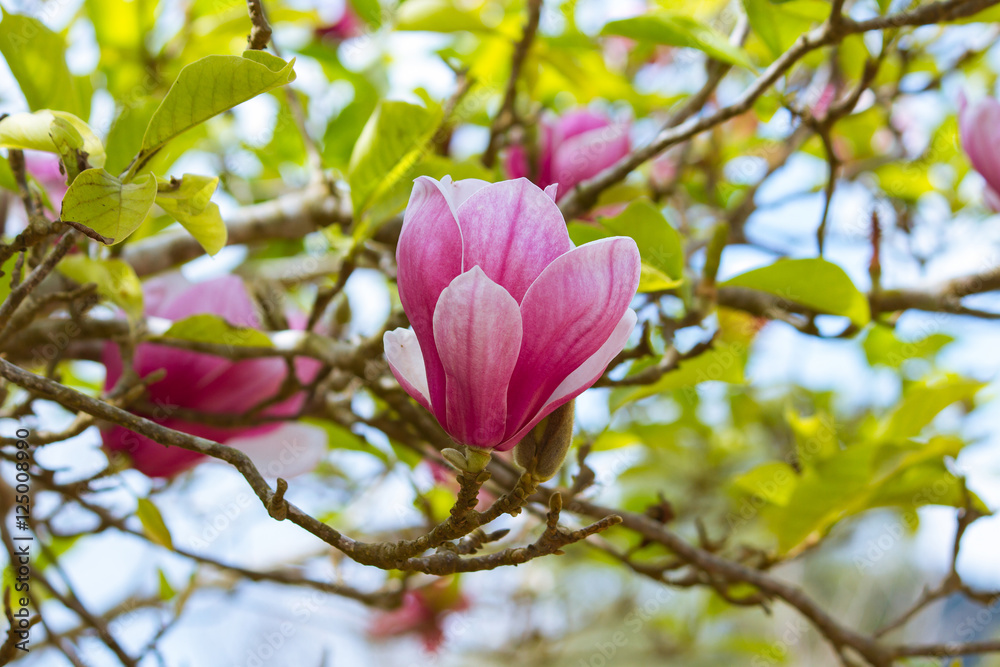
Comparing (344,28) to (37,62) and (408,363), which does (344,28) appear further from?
(408,363)

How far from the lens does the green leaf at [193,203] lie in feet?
1.66

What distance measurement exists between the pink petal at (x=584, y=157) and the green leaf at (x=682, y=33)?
9.4 inches

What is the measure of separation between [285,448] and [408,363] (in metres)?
0.48

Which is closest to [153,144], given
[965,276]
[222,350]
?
[222,350]

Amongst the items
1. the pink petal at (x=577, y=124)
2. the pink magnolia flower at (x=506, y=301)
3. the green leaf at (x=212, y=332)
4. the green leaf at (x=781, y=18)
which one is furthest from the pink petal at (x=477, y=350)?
the pink petal at (x=577, y=124)

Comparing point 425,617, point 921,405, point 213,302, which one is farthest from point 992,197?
point 425,617

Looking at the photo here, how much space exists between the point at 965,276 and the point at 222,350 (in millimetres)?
901

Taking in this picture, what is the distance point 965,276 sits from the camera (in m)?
0.98

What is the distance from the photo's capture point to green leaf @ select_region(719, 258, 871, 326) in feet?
2.43

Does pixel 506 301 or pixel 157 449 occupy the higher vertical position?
pixel 157 449

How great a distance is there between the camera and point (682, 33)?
797mm

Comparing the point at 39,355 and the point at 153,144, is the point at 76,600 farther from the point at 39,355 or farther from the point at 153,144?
the point at 153,144

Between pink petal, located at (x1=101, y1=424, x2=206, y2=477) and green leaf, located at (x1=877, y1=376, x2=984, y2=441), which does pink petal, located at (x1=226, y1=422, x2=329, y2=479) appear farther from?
green leaf, located at (x1=877, y1=376, x2=984, y2=441)

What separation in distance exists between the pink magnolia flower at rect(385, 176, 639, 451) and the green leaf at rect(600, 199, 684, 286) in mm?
262
